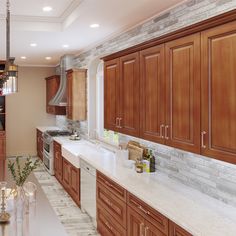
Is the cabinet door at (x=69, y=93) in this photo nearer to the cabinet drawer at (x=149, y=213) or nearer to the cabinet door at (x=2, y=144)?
the cabinet door at (x=2, y=144)

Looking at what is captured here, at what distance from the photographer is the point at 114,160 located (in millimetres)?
5129

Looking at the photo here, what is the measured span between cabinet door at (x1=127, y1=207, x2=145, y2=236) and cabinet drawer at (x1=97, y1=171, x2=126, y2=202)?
0.68 ft

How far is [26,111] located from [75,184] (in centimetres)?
536

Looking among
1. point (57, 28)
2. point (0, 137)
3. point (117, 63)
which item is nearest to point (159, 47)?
point (117, 63)

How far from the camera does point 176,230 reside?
2.65 m

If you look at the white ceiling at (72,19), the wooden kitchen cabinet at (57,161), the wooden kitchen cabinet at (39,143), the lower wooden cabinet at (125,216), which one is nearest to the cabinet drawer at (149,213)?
the lower wooden cabinet at (125,216)

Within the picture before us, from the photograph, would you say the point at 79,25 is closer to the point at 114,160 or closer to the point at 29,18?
the point at 29,18

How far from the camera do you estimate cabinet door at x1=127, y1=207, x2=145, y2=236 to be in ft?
10.7

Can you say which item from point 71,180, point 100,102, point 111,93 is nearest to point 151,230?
point 111,93

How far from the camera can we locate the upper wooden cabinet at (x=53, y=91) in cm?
917

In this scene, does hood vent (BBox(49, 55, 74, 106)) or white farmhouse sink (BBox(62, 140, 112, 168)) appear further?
hood vent (BBox(49, 55, 74, 106))

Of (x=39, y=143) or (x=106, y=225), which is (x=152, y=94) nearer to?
(x=106, y=225)

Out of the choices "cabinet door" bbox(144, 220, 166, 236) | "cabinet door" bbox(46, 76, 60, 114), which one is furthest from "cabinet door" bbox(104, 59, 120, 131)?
"cabinet door" bbox(46, 76, 60, 114)

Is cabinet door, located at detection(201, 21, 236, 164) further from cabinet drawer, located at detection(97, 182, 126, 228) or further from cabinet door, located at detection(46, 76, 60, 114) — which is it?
cabinet door, located at detection(46, 76, 60, 114)
